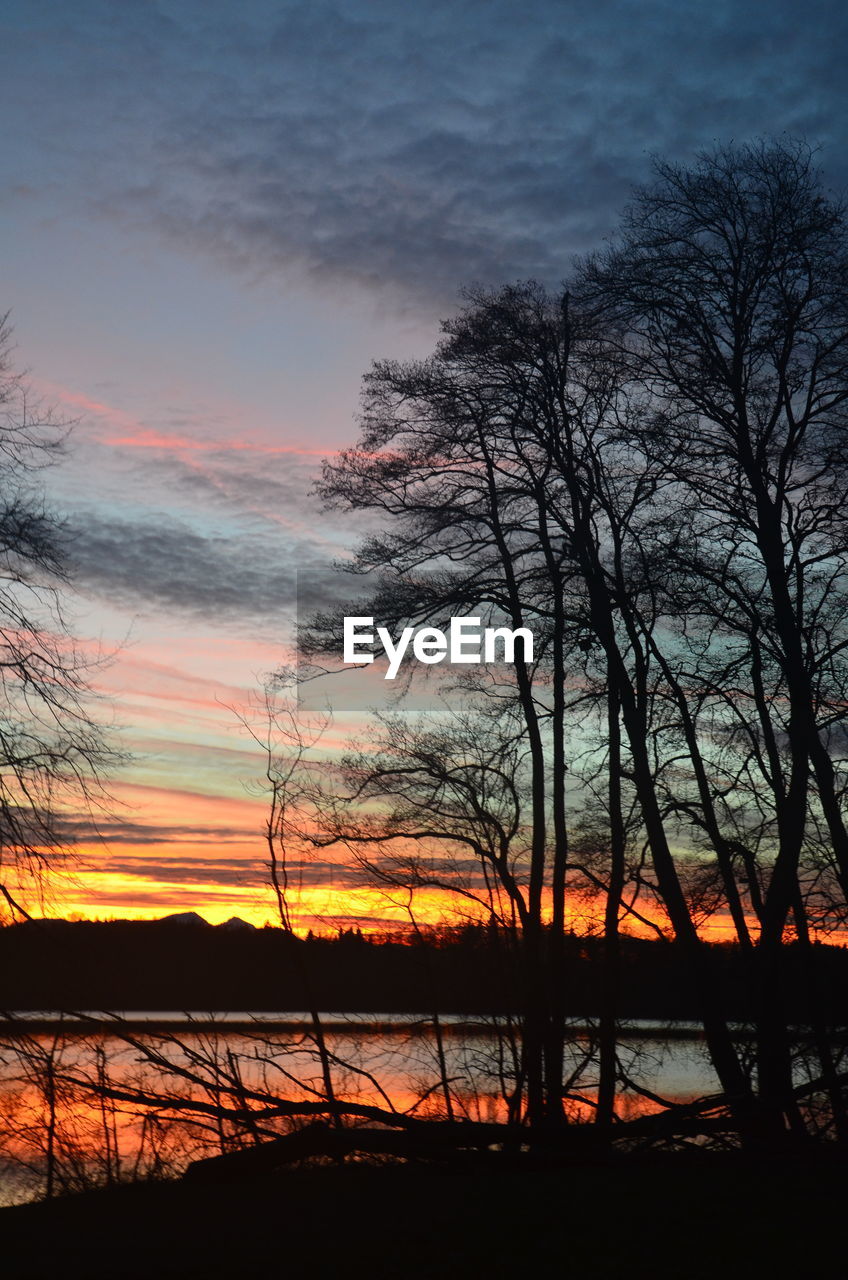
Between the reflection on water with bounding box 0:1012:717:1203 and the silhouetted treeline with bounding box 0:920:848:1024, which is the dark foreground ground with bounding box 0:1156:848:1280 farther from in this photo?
the silhouetted treeline with bounding box 0:920:848:1024

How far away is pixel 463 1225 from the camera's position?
315 inches

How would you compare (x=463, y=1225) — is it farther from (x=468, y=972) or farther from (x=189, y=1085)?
(x=468, y=972)

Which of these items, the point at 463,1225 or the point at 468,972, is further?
the point at 468,972

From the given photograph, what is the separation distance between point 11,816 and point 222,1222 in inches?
261

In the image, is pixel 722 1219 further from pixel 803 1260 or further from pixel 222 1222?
pixel 222 1222

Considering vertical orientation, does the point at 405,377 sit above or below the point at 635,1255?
above

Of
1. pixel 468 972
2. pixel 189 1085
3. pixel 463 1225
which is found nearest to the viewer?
pixel 463 1225

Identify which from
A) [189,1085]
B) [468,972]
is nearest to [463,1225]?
[189,1085]

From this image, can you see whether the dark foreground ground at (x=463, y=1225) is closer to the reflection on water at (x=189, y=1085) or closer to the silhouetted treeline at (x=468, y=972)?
the reflection on water at (x=189, y=1085)

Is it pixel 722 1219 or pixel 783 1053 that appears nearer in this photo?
pixel 722 1219

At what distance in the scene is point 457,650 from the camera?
59.6 ft

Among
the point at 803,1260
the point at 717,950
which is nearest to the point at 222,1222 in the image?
the point at 803,1260

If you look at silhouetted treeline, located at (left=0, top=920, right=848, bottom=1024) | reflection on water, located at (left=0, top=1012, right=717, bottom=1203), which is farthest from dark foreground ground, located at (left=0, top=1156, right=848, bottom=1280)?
silhouetted treeline, located at (left=0, top=920, right=848, bottom=1024)

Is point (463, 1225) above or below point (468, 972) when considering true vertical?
below
